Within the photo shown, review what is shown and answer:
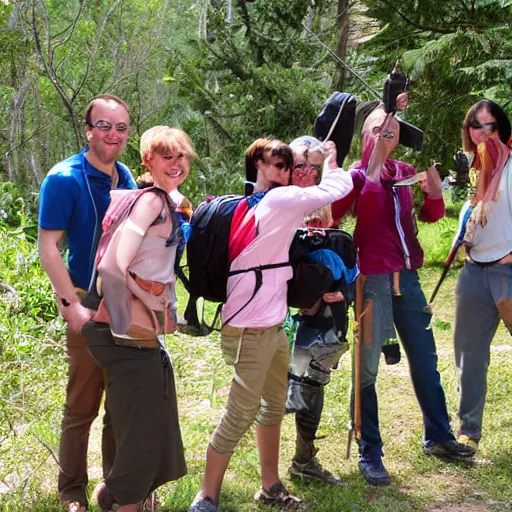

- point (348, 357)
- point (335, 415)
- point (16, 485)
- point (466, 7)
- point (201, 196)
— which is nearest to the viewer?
point (16, 485)

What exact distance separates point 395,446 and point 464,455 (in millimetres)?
469

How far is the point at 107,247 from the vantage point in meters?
3.22

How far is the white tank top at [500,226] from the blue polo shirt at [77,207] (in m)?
2.22

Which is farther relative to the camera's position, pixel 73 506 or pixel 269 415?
pixel 269 415

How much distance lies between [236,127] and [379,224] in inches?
284

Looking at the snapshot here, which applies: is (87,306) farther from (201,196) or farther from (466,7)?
(201,196)

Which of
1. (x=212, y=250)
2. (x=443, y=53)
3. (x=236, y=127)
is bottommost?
(x=212, y=250)

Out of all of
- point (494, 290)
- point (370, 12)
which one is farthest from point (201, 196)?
point (494, 290)

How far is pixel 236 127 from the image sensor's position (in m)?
11.3

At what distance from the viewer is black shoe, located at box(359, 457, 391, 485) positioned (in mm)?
4324

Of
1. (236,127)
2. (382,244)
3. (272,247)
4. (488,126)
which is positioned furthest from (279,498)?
(236,127)

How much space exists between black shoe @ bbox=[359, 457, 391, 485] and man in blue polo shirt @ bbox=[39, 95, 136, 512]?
1.42 meters

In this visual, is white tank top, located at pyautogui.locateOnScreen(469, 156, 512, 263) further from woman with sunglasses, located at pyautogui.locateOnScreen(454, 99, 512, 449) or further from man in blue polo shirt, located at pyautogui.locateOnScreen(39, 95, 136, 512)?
man in blue polo shirt, located at pyautogui.locateOnScreen(39, 95, 136, 512)

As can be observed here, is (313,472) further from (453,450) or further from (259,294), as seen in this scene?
(259,294)
